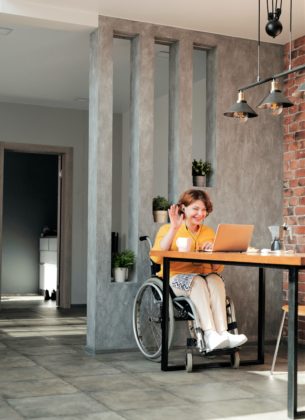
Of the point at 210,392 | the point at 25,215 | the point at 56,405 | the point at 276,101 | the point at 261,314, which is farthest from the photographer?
the point at 25,215

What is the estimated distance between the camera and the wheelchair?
14.9 ft

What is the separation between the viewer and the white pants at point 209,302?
4508mm

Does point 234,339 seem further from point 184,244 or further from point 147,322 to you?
point 147,322

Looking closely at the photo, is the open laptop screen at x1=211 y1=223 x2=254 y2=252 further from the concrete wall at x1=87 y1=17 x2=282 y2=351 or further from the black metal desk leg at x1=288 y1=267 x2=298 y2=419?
the concrete wall at x1=87 y1=17 x2=282 y2=351

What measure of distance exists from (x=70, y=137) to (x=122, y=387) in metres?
5.58

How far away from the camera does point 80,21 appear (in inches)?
210

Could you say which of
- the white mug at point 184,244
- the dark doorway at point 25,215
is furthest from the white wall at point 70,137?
the white mug at point 184,244

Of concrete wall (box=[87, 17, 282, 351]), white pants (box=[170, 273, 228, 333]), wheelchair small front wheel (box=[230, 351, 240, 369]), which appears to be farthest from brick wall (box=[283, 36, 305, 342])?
white pants (box=[170, 273, 228, 333])

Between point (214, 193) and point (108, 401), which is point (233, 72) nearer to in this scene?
point (214, 193)

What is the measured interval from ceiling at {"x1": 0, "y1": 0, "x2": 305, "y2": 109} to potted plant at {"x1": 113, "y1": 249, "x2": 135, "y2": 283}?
Result: 1.82 m

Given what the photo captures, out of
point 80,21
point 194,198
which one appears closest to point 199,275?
point 194,198

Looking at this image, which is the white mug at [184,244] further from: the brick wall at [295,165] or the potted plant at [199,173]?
the brick wall at [295,165]

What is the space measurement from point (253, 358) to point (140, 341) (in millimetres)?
866

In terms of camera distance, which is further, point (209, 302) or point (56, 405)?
point (209, 302)
